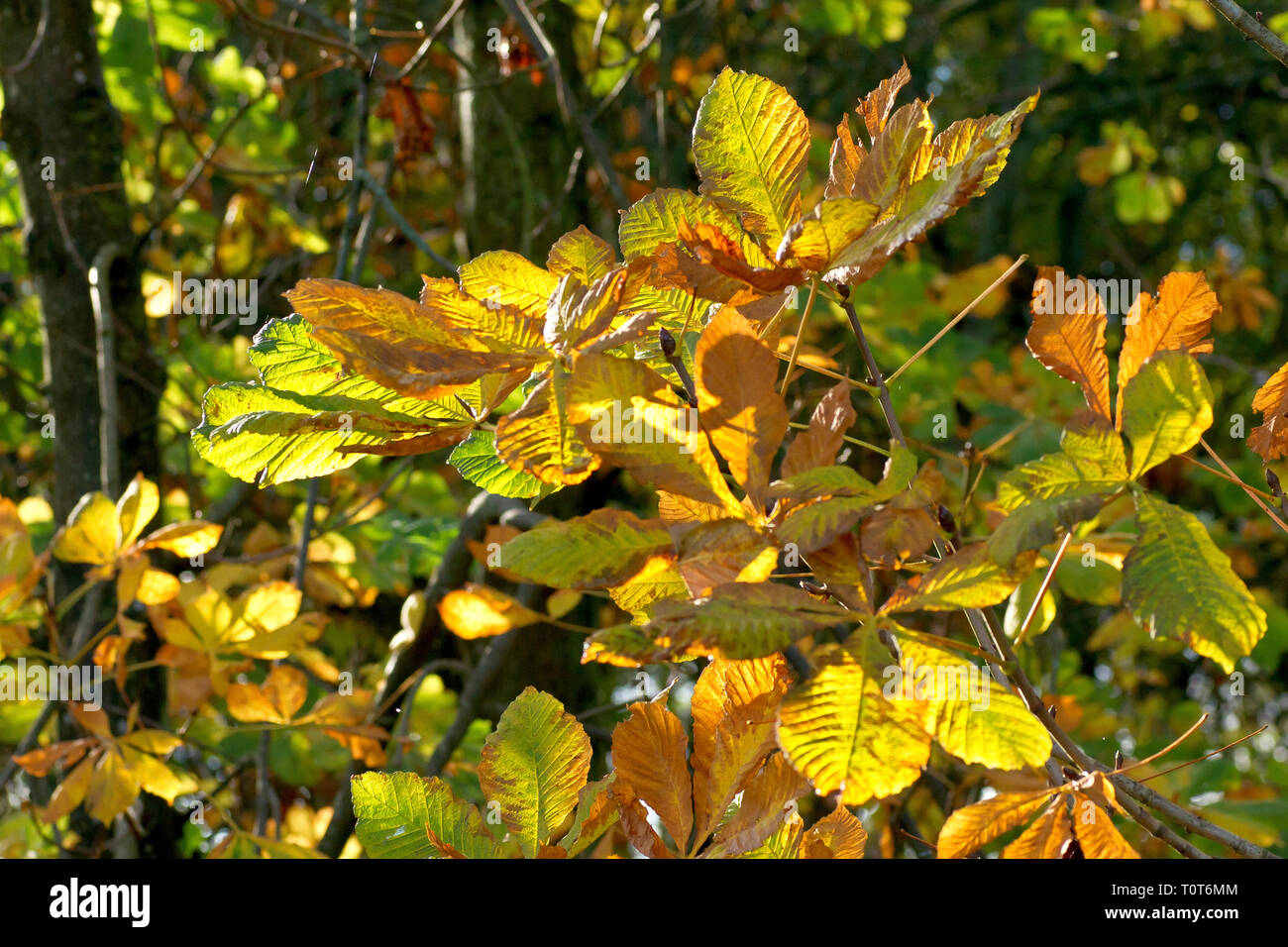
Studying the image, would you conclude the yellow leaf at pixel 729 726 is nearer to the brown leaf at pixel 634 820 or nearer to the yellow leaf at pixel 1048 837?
the brown leaf at pixel 634 820

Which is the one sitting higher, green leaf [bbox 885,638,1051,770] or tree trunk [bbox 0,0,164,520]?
tree trunk [bbox 0,0,164,520]

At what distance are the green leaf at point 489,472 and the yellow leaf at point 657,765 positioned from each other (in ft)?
0.44

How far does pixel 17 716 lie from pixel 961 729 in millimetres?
1745

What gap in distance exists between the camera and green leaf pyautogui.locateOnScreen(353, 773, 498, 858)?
1.94 feet

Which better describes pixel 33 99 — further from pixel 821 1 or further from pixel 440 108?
pixel 821 1

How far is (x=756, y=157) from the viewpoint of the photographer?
58 centimetres

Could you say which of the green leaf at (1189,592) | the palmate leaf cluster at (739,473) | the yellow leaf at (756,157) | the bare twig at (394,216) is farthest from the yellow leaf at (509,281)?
the bare twig at (394,216)

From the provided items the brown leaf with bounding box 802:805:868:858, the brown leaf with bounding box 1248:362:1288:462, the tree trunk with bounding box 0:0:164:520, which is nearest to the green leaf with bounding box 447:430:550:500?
the brown leaf with bounding box 802:805:868:858

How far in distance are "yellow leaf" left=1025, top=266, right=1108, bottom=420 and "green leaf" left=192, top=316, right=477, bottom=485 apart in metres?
0.30

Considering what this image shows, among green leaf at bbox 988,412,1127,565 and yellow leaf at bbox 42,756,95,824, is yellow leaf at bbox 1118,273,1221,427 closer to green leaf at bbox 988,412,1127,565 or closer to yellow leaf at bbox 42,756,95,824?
green leaf at bbox 988,412,1127,565

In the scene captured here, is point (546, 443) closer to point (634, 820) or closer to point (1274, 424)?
point (634, 820)

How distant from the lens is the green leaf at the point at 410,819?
0.59m

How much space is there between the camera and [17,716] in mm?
1757

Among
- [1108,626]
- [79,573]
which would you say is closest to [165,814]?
[79,573]
